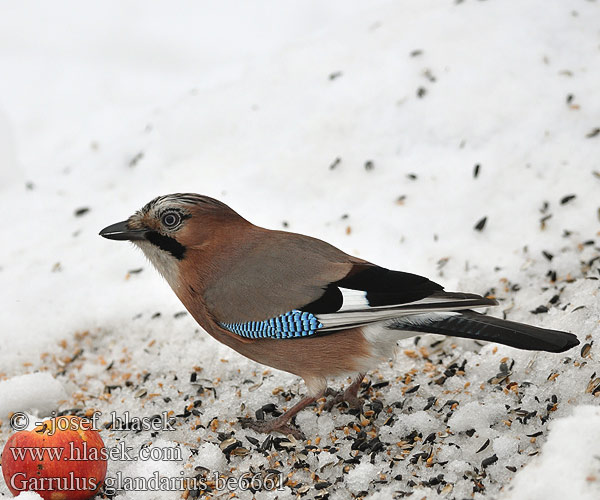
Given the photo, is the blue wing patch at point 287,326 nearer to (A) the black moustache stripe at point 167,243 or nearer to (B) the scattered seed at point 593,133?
(A) the black moustache stripe at point 167,243

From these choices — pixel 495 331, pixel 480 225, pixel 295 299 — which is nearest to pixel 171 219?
pixel 295 299

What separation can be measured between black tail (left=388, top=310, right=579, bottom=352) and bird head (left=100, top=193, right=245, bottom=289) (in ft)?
3.53

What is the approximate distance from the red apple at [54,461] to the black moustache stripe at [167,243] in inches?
39.8

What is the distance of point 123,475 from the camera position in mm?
3760

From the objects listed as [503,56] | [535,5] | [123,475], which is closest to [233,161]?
[503,56]

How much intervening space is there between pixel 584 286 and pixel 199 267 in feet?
7.46

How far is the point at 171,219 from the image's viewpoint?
4.04 meters

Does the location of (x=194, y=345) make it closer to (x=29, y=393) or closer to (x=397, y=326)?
(x=29, y=393)

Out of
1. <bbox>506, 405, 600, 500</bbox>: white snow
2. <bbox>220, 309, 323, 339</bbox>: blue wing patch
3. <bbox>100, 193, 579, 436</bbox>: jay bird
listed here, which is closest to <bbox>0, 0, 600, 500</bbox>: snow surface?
<bbox>506, 405, 600, 500</bbox>: white snow

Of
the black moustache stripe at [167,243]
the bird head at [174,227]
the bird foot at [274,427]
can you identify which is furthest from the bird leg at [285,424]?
the black moustache stripe at [167,243]

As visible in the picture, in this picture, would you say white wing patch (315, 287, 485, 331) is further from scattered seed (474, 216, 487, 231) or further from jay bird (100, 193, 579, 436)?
scattered seed (474, 216, 487, 231)

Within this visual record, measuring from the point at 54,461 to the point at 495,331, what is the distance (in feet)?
6.51

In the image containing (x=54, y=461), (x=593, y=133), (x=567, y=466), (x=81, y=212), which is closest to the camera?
(x=567, y=466)

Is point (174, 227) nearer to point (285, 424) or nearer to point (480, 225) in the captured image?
point (285, 424)
